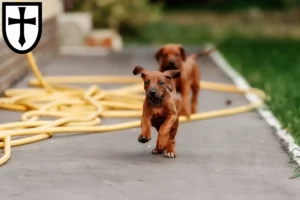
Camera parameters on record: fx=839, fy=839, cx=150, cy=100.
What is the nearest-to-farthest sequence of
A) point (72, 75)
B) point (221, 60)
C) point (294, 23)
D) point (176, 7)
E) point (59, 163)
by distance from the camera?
point (59, 163) → point (72, 75) → point (221, 60) → point (294, 23) → point (176, 7)

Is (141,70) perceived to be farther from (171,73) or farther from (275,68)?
(275,68)

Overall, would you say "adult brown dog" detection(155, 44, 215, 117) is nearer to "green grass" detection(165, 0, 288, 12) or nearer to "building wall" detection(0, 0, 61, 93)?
"building wall" detection(0, 0, 61, 93)

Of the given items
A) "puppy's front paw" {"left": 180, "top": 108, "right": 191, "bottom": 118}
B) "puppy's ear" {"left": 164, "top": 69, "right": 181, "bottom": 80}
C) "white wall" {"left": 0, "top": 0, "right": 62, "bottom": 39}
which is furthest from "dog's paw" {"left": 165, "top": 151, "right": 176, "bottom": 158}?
"white wall" {"left": 0, "top": 0, "right": 62, "bottom": 39}

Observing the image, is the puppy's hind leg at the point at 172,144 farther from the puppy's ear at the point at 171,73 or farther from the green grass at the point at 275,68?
the green grass at the point at 275,68

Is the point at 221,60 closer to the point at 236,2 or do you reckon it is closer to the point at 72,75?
the point at 72,75

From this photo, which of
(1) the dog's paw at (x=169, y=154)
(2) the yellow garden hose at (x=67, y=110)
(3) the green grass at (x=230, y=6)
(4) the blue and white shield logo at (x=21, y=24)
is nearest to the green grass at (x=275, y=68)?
(2) the yellow garden hose at (x=67, y=110)

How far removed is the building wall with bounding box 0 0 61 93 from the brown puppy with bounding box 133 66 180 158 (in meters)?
4.31

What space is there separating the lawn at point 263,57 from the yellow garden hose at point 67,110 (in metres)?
0.50

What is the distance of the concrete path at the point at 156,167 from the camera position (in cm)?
620

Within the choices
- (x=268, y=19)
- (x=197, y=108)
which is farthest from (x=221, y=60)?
(x=268, y=19)

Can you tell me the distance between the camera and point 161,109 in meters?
7.34

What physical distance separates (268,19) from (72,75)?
15.4 meters

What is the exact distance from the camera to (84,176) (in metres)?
6.70

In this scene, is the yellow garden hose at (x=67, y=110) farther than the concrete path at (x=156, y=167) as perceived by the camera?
Yes
